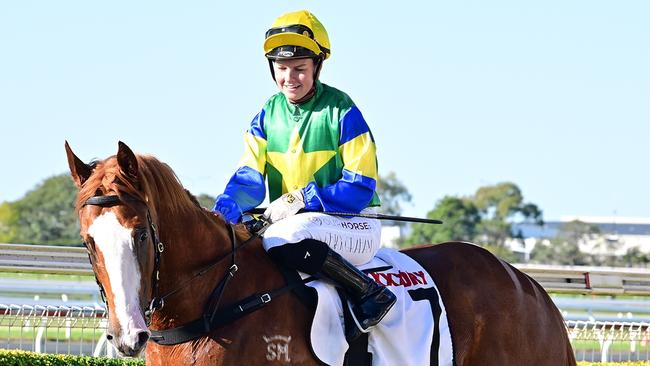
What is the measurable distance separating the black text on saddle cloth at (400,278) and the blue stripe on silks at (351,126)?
0.64 meters

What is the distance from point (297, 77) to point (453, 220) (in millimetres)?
53473

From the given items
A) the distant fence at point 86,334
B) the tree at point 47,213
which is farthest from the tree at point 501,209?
the distant fence at point 86,334

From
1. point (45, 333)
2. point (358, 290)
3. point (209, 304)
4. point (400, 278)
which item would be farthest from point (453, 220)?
point (209, 304)

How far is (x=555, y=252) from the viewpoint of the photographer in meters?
64.1

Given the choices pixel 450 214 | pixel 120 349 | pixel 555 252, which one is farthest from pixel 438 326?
pixel 555 252

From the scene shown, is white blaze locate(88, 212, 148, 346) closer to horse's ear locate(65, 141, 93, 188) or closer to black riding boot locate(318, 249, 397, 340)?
horse's ear locate(65, 141, 93, 188)

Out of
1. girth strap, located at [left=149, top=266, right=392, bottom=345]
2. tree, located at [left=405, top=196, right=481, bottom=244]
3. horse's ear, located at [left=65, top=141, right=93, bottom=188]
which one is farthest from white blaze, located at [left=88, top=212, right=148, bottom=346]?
tree, located at [left=405, top=196, right=481, bottom=244]

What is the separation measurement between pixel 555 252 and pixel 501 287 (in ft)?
191

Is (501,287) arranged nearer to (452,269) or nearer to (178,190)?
(452,269)

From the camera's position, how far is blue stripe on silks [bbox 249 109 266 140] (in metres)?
6.35

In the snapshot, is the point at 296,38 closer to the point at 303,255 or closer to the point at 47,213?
the point at 303,255

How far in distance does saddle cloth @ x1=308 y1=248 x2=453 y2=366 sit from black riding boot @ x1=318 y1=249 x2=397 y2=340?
0.06 meters

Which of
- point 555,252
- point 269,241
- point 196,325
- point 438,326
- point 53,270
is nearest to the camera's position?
point 196,325

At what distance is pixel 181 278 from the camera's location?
5.54 m
